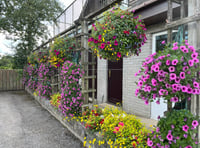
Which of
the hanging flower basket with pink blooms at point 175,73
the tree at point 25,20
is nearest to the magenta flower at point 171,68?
the hanging flower basket with pink blooms at point 175,73

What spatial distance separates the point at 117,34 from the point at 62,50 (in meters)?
2.00

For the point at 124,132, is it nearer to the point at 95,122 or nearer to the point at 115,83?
the point at 95,122

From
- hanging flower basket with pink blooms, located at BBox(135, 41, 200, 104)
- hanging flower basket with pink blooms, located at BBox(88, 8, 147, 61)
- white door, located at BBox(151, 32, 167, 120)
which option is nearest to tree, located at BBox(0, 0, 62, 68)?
white door, located at BBox(151, 32, 167, 120)

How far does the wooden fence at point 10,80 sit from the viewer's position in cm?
988

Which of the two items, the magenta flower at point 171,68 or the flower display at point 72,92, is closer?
the magenta flower at point 171,68

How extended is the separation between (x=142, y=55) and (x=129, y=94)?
45.5 inches

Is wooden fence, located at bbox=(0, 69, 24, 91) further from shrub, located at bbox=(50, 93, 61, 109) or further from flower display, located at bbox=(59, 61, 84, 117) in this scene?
flower display, located at bbox=(59, 61, 84, 117)

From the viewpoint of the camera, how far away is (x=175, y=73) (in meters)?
1.30

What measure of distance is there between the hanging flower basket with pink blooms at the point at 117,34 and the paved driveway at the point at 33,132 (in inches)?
77.1

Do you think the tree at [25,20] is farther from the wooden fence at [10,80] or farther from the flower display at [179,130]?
the flower display at [179,130]

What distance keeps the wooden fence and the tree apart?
0.72m

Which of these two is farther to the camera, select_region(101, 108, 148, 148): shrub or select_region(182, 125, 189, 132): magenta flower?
select_region(101, 108, 148, 148): shrub

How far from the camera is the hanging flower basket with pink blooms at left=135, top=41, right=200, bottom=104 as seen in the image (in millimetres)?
1263

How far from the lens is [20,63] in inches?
385
